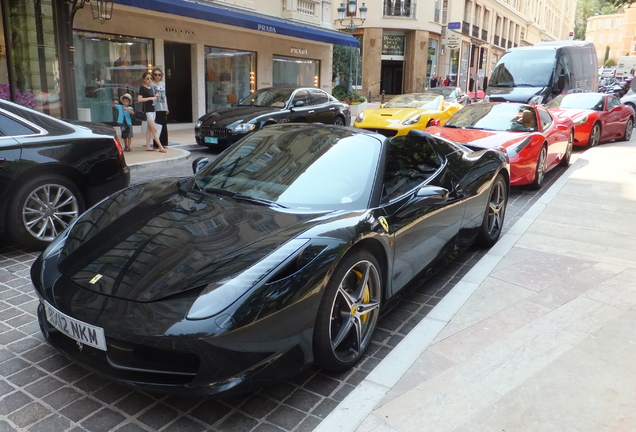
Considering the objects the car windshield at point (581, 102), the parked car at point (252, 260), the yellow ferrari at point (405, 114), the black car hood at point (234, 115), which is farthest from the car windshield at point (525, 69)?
the parked car at point (252, 260)

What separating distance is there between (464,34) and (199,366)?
45.9 meters

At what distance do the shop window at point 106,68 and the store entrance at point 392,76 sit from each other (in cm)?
2620

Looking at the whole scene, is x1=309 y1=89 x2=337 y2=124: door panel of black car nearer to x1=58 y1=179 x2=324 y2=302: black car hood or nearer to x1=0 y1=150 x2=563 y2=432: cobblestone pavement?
x1=58 y1=179 x2=324 y2=302: black car hood

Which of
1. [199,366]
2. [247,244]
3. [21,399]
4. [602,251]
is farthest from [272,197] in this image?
[602,251]

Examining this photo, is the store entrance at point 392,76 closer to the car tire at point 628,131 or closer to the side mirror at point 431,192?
the car tire at point 628,131

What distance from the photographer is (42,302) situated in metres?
2.88

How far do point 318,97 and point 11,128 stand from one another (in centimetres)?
1014

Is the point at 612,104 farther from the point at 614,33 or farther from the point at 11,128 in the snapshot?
the point at 614,33

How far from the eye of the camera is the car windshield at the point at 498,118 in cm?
899

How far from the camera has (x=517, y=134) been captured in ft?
28.0

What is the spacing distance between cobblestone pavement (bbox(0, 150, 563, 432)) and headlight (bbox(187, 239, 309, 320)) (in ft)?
2.05

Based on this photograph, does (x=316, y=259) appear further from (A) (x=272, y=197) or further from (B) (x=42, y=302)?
(B) (x=42, y=302)

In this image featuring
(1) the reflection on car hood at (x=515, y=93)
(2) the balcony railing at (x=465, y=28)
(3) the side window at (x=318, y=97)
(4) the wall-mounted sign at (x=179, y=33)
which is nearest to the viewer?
(3) the side window at (x=318, y=97)

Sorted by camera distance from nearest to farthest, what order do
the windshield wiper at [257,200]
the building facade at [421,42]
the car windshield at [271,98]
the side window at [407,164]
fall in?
the windshield wiper at [257,200] → the side window at [407,164] → the car windshield at [271,98] → the building facade at [421,42]
